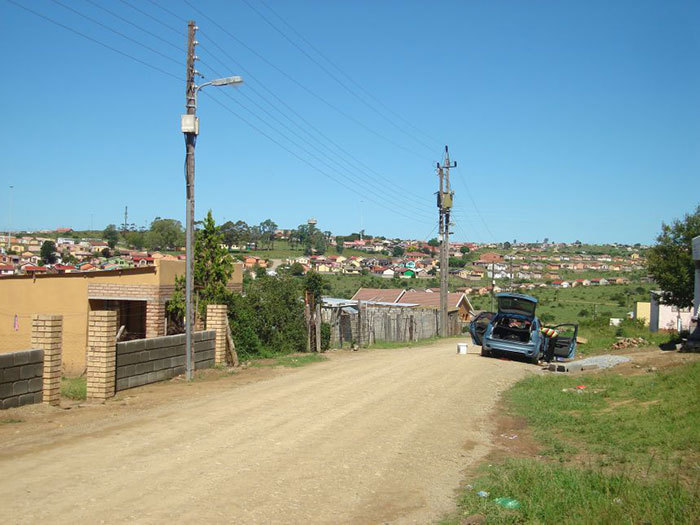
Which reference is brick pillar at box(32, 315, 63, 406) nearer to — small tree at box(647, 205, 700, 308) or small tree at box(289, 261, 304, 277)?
small tree at box(289, 261, 304, 277)

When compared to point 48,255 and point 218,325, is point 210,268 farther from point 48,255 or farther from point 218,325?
point 48,255

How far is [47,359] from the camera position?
11.8 meters

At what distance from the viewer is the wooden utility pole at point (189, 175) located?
16.0 metres

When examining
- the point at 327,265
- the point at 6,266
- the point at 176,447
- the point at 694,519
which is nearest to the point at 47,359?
the point at 176,447

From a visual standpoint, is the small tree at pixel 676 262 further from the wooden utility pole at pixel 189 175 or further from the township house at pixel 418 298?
the wooden utility pole at pixel 189 175

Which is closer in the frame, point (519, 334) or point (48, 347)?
point (48, 347)

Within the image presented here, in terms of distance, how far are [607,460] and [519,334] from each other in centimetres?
1433

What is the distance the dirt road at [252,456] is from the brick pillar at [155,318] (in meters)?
7.43

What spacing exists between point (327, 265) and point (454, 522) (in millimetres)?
91658

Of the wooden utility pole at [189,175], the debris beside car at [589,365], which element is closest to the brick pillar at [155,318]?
the wooden utility pole at [189,175]

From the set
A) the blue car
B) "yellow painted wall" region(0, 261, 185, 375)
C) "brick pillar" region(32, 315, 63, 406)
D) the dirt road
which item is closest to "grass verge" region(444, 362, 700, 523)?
the dirt road

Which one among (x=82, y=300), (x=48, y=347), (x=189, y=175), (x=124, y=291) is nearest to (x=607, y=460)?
(x=48, y=347)

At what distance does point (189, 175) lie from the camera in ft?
53.5

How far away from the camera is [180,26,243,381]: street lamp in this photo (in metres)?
15.9
